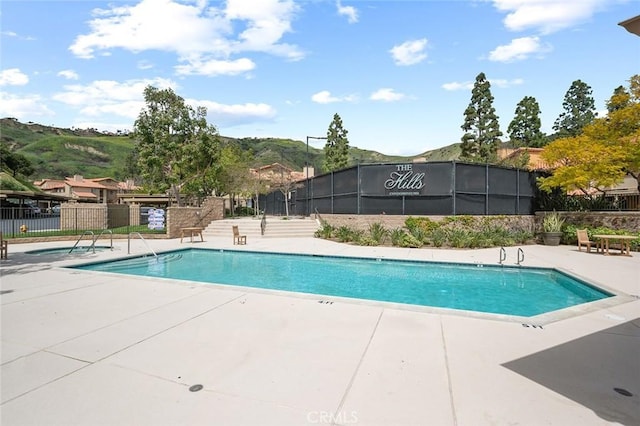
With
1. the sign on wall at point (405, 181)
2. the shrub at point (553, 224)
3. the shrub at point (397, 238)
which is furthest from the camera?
the sign on wall at point (405, 181)

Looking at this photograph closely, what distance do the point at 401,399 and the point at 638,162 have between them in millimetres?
17491

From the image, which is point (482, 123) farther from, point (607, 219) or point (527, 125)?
point (607, 219)

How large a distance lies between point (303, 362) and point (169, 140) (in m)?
22.9

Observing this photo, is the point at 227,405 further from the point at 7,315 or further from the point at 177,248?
the point at 177,248

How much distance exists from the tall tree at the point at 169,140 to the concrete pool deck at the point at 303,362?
58.9 ft

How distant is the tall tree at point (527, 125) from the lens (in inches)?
1590

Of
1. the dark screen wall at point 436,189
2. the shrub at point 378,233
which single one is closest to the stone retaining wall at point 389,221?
the dark screen wall at point 436,189

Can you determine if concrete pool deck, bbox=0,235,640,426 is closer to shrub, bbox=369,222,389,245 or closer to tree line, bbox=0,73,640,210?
shrub, bbox=369,222,389,245

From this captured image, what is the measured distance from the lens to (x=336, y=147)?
49094mm

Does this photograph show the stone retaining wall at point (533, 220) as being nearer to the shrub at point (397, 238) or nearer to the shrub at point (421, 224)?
the shrub at point (421, 224)

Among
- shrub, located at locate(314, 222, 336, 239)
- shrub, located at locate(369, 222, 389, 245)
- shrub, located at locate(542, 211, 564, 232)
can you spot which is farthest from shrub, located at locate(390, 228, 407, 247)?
shrub, located at locate(542, 211, 564, 232)

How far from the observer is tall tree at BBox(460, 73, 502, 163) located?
33.4m

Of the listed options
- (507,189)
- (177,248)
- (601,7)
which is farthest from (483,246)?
(177,248)

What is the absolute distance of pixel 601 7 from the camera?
27.6 ft
